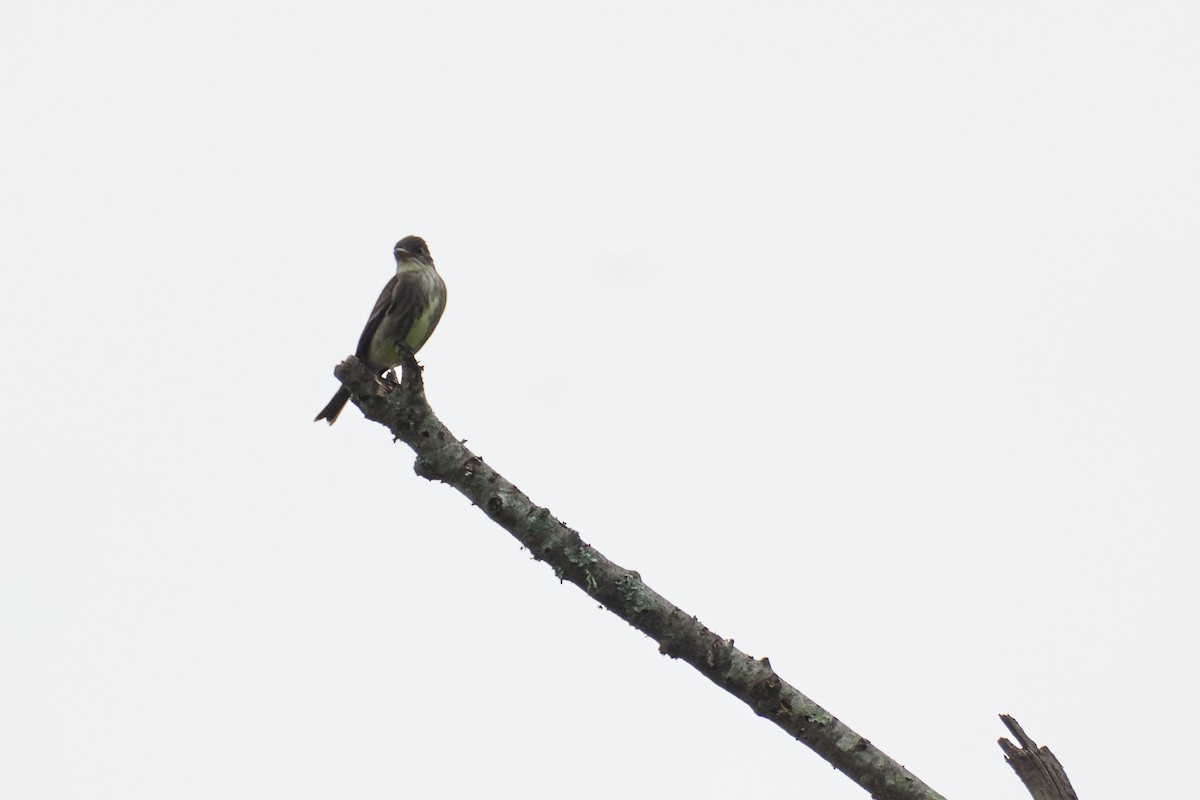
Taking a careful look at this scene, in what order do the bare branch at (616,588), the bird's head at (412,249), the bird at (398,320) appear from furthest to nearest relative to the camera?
the bird's head at (412,249)
the bird at (398,320)
the bare branch at (616,588)

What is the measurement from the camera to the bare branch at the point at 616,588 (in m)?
5.59

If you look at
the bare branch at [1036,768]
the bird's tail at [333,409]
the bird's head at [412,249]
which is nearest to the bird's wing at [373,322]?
the bird's tail at [333,409]

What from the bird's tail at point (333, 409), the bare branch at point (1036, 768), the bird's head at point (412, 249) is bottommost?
the bird's tail at point (333, 409)

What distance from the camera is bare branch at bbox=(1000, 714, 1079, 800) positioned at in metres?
5.26

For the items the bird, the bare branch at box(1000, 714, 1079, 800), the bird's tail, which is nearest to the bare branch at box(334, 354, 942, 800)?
the bare branch at box(1000, 714, 1079, 800)

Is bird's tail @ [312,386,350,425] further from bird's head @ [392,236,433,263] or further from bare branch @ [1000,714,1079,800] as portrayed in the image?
bare branch @ [1000,714,1079,800]

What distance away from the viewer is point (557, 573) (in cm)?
605

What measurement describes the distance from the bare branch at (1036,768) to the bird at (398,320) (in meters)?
4.96

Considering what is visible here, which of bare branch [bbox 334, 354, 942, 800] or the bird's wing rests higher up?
the bird's wing

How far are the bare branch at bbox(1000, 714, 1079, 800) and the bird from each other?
4962mm

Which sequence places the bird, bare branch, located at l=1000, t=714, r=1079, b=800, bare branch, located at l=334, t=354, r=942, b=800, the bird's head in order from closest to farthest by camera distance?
bare branch, located at l=1000, t=714, r=1079, b=800 < bare branch, located at l=334, t=354, r=942, b=800 < the bird < the bird's head

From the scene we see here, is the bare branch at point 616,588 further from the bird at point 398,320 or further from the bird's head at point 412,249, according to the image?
the bird's head at point 412,249

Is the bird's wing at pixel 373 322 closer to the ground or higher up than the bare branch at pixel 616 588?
higher up

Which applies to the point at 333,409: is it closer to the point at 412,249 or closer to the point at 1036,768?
the point at 412,249
